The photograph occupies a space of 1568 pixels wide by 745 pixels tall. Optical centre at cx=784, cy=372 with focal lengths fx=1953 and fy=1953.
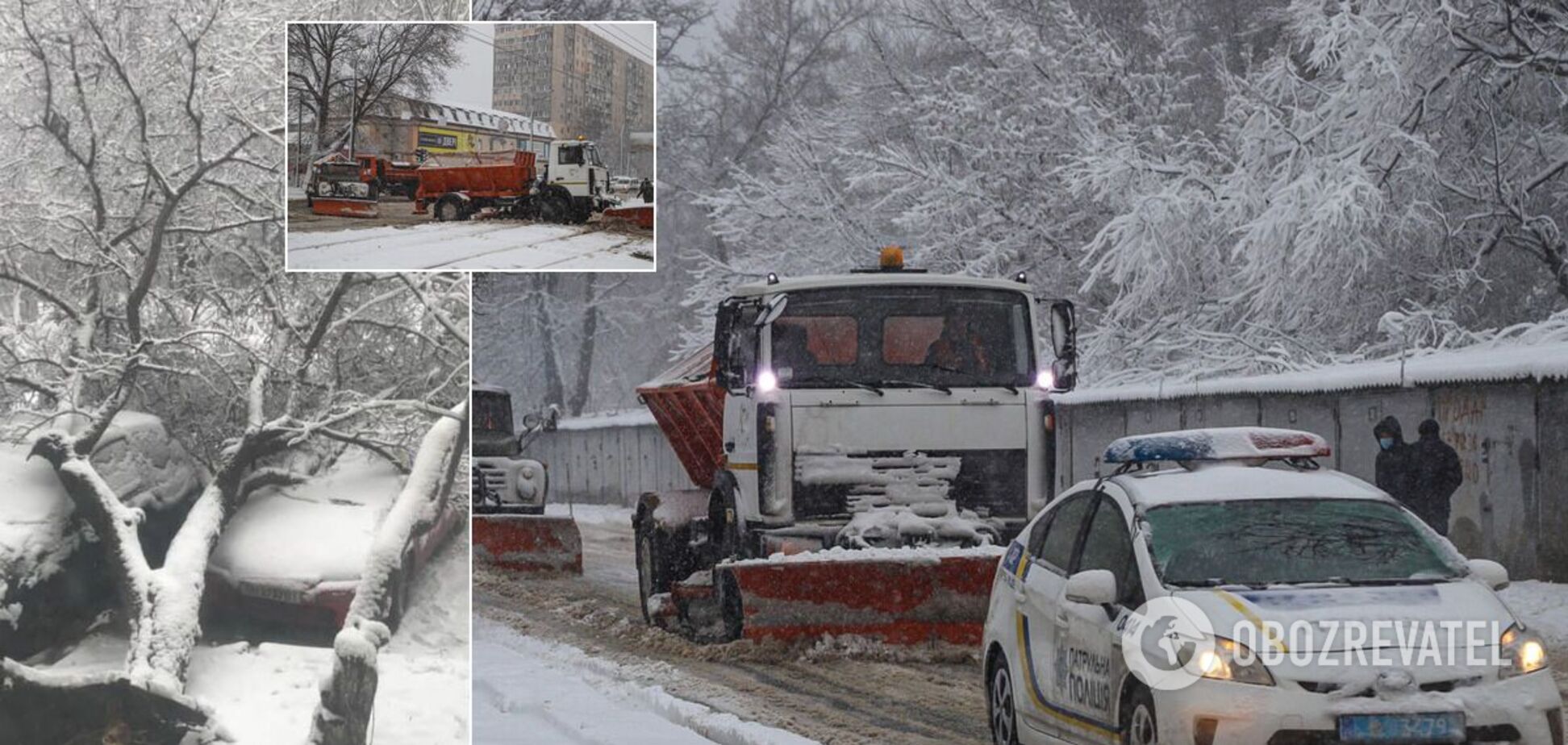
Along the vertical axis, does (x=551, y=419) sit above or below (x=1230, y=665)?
above

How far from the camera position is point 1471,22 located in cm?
2095

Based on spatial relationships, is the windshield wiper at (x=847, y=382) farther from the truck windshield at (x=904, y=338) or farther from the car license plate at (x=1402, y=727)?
the car license plate at (x=1402, y=727)

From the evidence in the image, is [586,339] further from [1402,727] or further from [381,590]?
[1402,727]

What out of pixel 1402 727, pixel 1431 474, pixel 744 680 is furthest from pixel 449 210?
pixel 1431 474

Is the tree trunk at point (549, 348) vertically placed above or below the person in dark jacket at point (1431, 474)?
above

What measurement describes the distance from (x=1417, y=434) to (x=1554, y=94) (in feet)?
23.9

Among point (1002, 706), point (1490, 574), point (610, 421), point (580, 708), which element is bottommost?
point (580, 708)

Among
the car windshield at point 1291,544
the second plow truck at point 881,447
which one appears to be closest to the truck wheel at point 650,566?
the second plow truck at point 881,447

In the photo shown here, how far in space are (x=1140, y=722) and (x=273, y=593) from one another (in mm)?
6371

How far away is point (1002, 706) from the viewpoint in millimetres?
8273

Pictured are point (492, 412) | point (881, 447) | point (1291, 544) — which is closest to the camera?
point (1291, 544)

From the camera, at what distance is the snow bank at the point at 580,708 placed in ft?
32.6

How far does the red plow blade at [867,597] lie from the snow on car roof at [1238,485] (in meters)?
3.81

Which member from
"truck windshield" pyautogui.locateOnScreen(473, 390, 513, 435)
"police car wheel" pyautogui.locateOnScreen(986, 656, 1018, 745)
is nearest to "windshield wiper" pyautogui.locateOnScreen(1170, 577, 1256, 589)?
"police car wheel" pyautogui.locateOnScreen(986, 656, 1018, 745)
